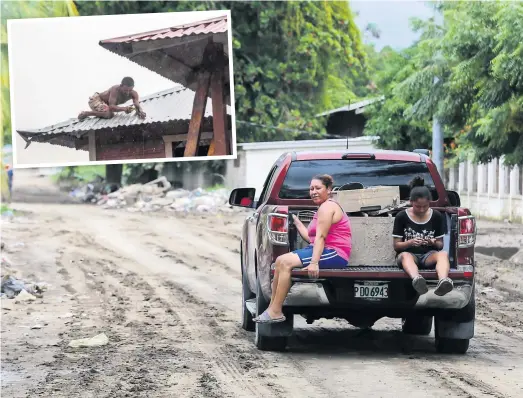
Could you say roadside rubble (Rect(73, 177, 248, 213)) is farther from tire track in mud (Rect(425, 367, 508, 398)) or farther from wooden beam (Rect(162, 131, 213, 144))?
tire track in mud (Rect(425, 367, 508, 398))

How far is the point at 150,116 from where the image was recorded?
11.4 metres

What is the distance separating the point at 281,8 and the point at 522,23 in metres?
28.9

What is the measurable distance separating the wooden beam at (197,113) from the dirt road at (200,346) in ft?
6.43

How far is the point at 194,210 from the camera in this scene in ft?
127

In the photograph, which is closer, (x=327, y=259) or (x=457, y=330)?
(x=327, y=259)

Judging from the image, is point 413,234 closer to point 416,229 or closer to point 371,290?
point 416,229

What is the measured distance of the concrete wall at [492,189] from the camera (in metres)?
30.2

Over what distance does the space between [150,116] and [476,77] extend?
8.73 m

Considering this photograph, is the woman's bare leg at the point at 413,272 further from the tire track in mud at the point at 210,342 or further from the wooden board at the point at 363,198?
the tire track in mud at the point at 210,342

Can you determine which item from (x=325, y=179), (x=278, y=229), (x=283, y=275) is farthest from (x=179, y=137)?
(x=283, y=275)

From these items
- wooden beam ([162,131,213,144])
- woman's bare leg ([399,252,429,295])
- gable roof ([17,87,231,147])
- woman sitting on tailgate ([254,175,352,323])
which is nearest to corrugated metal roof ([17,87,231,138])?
gable roof ([17,87,231,147])

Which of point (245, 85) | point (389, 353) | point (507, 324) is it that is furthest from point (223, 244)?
point (245, 85)

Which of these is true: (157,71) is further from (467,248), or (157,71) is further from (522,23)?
(522,23)

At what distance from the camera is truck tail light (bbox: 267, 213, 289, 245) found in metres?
Answer: 10.1
